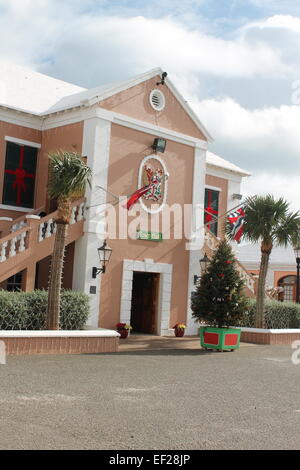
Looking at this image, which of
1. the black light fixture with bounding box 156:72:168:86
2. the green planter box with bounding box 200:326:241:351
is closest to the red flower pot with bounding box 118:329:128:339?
the green planter box with bounding box 200:326:241:351

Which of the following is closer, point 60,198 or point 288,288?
point 60,198

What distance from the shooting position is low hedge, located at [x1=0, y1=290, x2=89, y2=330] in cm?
1341

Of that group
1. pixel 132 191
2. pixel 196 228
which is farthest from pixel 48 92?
pixel 196 228

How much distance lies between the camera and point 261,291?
1888 cm

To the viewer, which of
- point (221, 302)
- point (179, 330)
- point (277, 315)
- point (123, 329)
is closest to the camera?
point (221, 302)

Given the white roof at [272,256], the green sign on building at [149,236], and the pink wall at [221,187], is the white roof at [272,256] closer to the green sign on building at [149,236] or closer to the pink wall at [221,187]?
the pink wall at [221,187]

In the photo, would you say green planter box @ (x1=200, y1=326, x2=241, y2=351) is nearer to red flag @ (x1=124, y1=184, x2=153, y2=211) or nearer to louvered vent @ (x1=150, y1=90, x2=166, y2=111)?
red flag @ (x1=124, y1=184, x2=153, y2=211)

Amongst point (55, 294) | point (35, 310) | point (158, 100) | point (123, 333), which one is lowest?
point (123, 333)

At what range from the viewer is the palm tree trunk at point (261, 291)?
1877 centimetres

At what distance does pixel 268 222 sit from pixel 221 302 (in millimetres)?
3740

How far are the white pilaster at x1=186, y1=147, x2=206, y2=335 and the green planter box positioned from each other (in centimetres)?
376

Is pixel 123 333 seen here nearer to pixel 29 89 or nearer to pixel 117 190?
pixel 117 190

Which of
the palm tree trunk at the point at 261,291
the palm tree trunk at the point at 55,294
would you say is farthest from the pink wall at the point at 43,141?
the palm tree trunk at the point at 261,291
